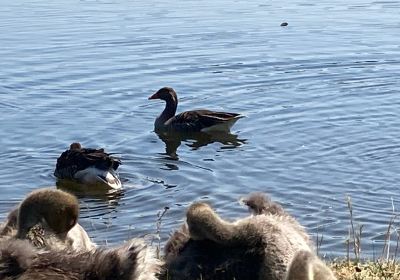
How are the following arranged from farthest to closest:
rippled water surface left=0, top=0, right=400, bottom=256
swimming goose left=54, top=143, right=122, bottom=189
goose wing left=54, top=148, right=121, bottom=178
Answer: goose wing left=54, top=148, right=121, bottom=178
swimming goose left=54, top=143, right=122, bottom=189
rippled water surface left=0, top=0, right=400, bottom=256

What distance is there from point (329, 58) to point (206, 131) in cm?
529

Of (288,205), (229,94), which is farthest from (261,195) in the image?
(229,94)

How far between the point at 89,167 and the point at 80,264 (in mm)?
10138

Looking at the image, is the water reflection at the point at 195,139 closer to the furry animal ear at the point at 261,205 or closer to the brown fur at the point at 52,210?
the furry animal ear at the point at 261,205

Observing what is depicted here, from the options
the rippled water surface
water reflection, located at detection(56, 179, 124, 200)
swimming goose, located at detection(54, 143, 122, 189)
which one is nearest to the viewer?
the rippled water surface

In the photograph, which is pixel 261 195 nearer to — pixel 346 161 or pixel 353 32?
pixel 346 161

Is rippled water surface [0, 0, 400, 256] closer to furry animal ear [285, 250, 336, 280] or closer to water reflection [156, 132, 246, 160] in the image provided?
water reflection [156, 132, 246, 160]

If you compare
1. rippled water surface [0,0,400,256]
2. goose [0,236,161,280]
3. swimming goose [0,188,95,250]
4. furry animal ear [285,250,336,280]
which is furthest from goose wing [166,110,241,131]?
furry animal ear [285,250,336,280]

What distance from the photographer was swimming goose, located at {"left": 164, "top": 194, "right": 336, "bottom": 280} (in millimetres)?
5793

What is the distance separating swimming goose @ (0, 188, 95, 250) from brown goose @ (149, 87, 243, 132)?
37.3ft

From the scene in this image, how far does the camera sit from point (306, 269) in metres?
3.80

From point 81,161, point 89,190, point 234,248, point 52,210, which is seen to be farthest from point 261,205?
point 89,190

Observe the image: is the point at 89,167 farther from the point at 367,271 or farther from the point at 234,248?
the point at 234,248

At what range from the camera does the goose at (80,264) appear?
4.54 metres
